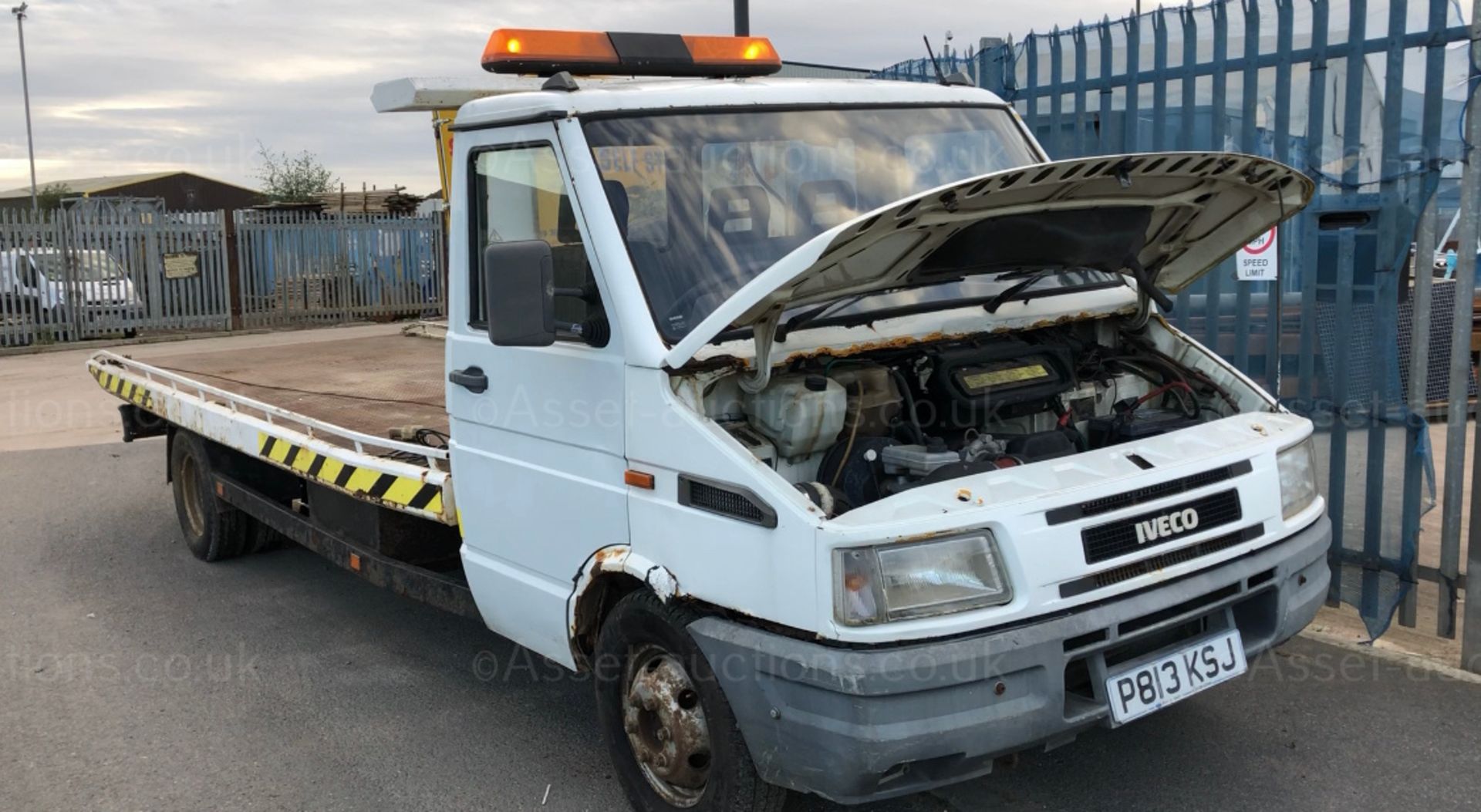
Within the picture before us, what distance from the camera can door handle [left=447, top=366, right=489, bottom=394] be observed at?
4.18 meters

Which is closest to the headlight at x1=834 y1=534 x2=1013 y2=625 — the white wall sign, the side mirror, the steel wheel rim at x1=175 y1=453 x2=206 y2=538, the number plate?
the number plate

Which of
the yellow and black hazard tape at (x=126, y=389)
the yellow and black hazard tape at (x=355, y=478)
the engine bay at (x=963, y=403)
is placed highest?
the engine bay at (x=963, y=403)

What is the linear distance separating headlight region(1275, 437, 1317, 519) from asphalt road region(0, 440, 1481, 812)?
36.2 inches

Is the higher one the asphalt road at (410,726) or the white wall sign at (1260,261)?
the white wall sign at (1260,261)

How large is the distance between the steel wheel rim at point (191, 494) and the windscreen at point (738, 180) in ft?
14.1

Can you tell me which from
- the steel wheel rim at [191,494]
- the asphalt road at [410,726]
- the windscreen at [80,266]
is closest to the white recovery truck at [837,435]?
the asphalt road at [410,726]

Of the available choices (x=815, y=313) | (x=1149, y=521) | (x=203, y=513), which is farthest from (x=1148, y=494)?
(x=203, y=513)

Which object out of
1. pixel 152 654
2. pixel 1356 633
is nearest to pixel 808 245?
pixel 1356 633

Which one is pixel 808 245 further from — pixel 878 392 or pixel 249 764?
pixel 249 764

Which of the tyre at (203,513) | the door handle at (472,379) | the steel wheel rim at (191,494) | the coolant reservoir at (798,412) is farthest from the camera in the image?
the steel wheel rim at (191,494)

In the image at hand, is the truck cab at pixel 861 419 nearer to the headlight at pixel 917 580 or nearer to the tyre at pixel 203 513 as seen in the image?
A: the headlight at pixel 917 580

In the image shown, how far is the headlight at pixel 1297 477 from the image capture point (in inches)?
146

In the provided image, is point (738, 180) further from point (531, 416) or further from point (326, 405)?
point (326, 405)

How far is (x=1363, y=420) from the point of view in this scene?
5.21 metres
